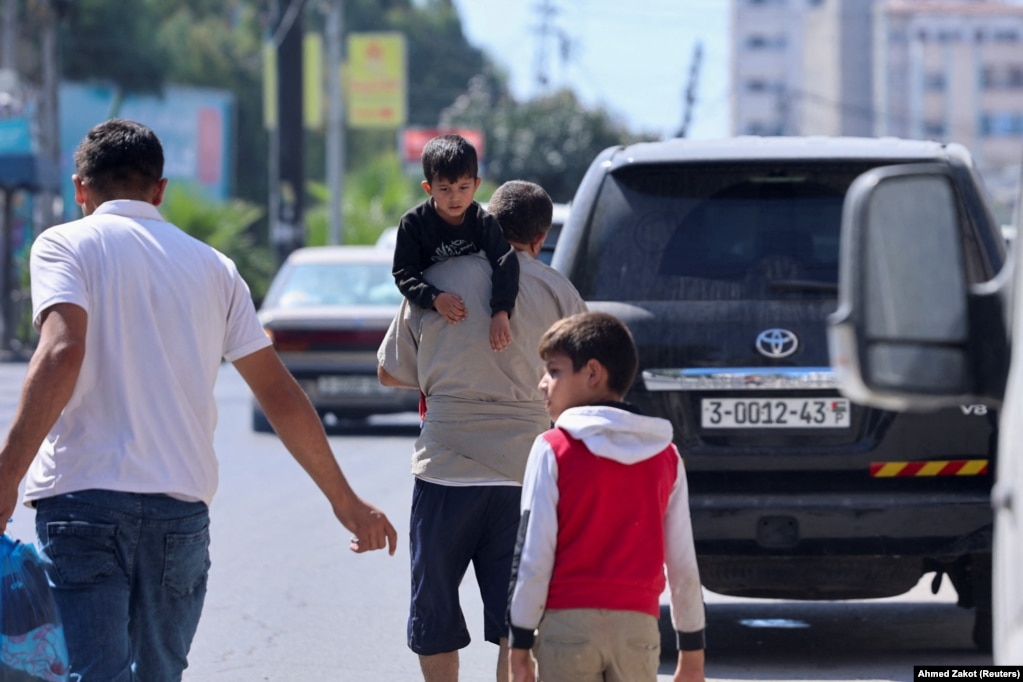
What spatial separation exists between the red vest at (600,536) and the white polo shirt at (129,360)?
0.88 meters

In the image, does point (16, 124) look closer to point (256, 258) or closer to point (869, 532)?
point (256, 258)

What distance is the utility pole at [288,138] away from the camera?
101ft

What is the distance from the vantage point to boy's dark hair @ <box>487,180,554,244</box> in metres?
5.07

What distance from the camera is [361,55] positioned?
45781mm

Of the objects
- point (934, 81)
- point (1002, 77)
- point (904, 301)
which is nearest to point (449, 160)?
point (904, 301)

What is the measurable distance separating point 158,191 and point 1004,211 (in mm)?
35937

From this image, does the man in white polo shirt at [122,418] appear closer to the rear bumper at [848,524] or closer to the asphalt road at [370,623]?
the rear bumper at [848,524]

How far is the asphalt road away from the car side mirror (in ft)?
11.9

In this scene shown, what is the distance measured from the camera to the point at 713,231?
611 centimetres

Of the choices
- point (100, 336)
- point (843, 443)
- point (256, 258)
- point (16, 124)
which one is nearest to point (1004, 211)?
point (256, 258)

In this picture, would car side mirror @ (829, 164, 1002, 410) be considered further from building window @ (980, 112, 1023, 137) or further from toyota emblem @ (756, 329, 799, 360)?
building window @ (980, 112, 1023, 137)

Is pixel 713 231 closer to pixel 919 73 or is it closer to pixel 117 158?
pixel 117 158

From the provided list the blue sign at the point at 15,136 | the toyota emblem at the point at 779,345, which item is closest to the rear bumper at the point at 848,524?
the toyota emblem at the point at 779,345

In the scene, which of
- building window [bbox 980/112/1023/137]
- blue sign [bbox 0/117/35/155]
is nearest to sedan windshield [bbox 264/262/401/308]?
blue sign [bbox 0/117/35/155]
